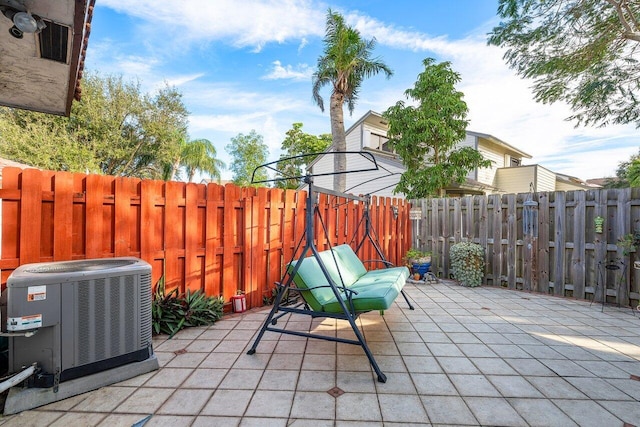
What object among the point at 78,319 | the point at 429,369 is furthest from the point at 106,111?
the point at 429,369

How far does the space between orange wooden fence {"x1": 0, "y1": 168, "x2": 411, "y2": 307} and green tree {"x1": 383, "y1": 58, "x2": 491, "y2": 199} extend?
5.52 meters

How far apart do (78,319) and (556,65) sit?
8750 mm

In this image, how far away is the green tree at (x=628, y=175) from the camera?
19.4 feet

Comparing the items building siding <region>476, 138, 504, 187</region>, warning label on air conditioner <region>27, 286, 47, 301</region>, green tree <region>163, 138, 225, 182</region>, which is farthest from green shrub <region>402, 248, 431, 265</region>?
green tree <region>163, 138, 225, 182</region>

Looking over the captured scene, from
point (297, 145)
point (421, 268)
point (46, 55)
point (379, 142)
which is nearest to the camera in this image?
point (46, 55)

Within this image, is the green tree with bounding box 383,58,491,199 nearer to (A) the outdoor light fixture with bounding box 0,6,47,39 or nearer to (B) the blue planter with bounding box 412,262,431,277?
(B) the blue planter with bounding box 412,262,431,277

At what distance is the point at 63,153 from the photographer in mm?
12336

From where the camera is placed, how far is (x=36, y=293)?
Result: 1751mm

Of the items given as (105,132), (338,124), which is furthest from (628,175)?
(105,132)

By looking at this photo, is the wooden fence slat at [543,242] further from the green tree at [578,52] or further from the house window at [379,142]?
the house window at [379,142]

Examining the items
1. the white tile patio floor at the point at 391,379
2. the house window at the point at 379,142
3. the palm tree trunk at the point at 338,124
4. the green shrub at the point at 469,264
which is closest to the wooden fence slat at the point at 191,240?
the white tile patio floor at the point at 391,379

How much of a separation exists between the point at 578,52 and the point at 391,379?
755cm

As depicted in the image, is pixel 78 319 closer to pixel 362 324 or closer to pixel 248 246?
pixel 248 246

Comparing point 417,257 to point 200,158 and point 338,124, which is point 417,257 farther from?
point 200,158
